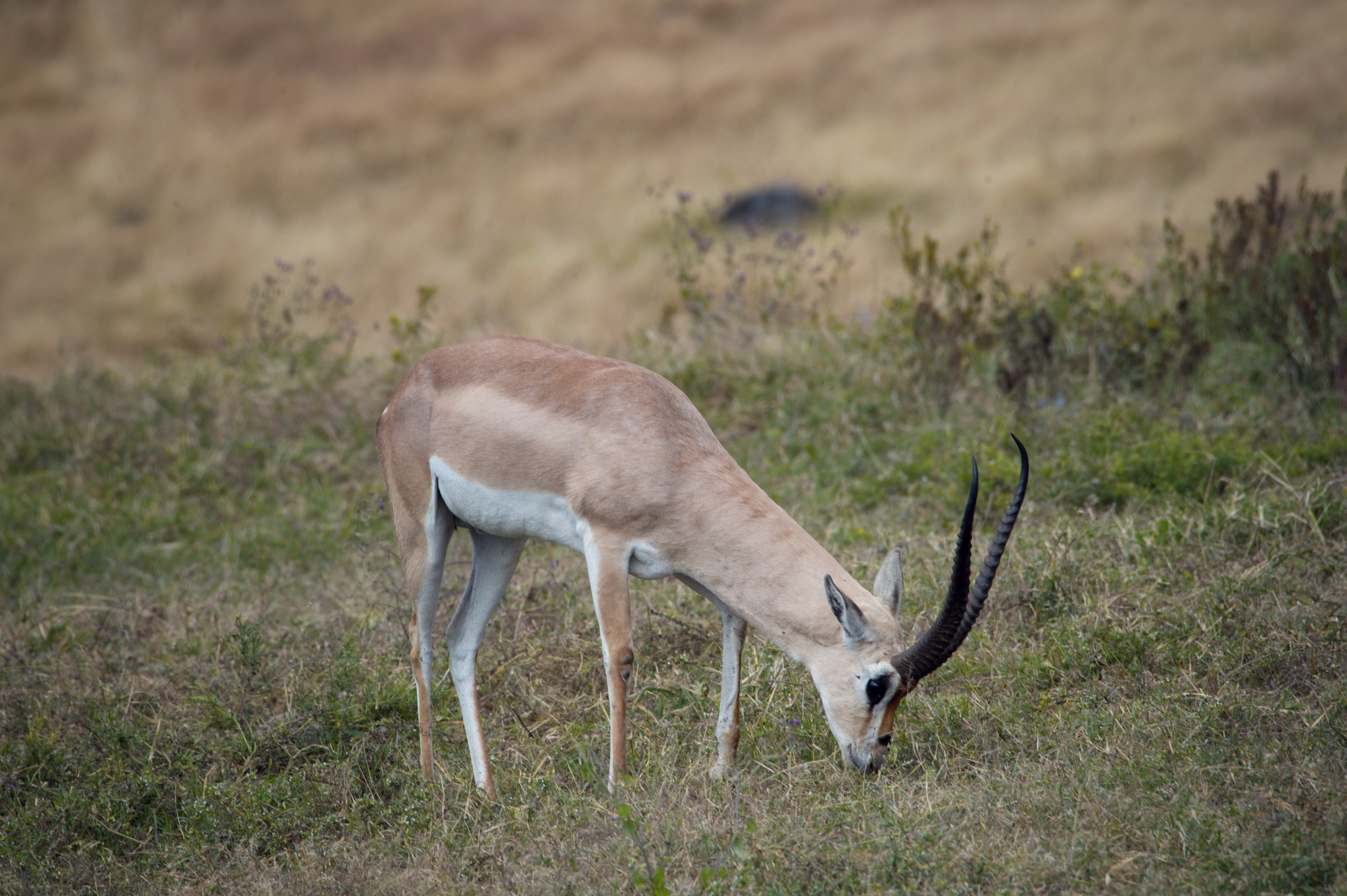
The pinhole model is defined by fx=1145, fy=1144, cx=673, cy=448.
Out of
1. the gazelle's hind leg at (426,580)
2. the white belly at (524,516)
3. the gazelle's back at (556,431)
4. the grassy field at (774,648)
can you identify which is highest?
the gazelle's back at (556,431)

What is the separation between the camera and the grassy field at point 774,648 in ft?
12.7

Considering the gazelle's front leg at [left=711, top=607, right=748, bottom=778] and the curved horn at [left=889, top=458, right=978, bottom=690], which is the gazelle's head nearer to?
the curved horn at [left=889, top=458, right=978, bottom=690]

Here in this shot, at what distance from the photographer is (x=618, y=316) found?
15.9 metres

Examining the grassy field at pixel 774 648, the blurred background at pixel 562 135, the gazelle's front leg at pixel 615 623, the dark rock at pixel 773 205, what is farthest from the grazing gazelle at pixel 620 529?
the dark rock at pixel 773 205

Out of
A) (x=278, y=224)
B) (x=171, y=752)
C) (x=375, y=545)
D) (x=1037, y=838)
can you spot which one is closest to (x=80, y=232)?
(x=278, y=224)

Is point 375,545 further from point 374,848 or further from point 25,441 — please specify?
point 25,441

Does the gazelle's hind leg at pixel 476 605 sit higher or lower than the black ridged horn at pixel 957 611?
lower

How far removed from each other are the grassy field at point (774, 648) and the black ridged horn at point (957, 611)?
467 millimetres

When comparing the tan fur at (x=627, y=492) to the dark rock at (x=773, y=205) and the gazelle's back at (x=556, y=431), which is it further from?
the dark rock at (x=773, y=205)

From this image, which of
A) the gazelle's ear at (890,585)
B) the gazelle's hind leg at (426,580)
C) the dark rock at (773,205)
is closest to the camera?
the gazelle's ear at (890,585)

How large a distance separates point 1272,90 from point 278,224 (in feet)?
57.8

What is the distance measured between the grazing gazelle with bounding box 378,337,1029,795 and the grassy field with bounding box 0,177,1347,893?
15.3 inches

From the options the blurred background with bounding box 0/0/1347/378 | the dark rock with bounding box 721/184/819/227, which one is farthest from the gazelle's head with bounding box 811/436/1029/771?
the dark rock with bounding box 721/184/819/227

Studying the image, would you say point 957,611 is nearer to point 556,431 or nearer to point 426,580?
point 556,431
